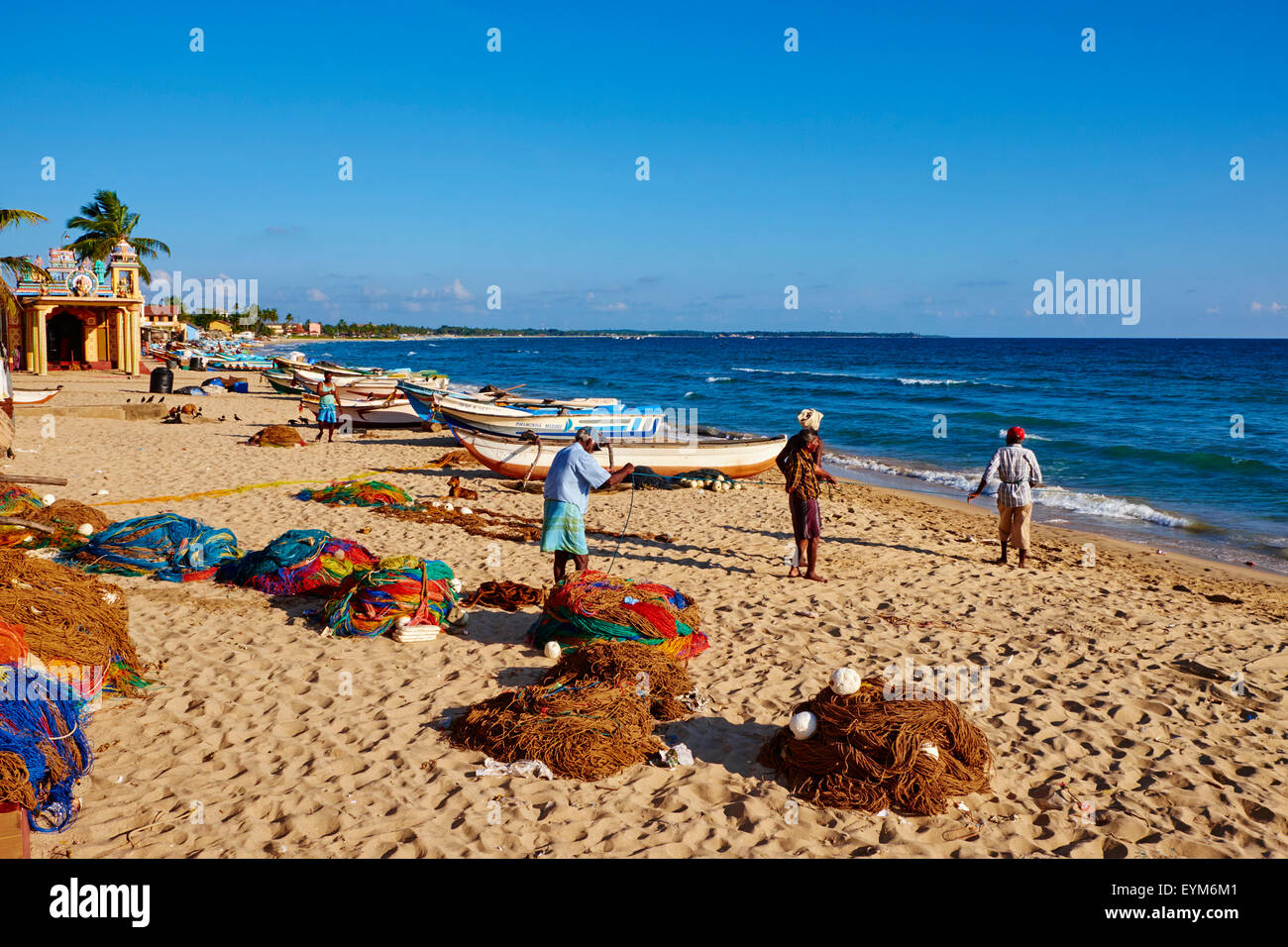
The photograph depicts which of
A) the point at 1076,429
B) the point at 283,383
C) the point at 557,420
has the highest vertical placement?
the point at 283,383

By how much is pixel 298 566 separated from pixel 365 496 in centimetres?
460

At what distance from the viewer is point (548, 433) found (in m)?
18.4

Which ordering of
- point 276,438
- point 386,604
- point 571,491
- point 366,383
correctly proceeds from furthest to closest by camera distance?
point 366,383, point 276,438, point 571,491, point 386,604

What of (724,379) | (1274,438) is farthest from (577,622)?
(724,379)

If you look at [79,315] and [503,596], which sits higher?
[79,315]

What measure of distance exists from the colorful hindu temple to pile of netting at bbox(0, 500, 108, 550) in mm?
24549

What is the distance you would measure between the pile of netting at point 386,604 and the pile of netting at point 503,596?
592mm

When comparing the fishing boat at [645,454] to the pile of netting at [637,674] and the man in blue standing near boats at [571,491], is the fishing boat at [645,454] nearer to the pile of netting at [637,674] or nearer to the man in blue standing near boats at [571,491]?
the man in blue standing near boats at [571,491]

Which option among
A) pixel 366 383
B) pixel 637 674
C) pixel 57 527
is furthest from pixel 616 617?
pixel 366 383

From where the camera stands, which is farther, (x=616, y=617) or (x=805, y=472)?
(x=805, y=472)

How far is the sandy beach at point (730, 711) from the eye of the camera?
14.2 feet

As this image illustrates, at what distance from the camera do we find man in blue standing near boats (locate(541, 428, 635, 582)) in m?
7.62
